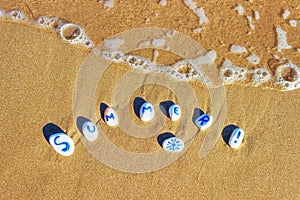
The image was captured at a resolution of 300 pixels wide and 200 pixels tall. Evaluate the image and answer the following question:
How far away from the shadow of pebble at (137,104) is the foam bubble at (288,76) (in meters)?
1.45

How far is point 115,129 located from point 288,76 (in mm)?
1919

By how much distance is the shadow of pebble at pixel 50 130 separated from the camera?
3.21m

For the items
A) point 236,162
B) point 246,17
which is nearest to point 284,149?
point 236,162

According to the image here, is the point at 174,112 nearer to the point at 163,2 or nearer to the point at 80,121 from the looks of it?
the point at 80,121

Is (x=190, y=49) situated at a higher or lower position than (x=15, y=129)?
lower

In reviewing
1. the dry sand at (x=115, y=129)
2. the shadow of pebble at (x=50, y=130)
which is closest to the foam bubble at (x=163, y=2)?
the dry sand at (x=115, y=129)

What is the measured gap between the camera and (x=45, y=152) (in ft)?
10.3

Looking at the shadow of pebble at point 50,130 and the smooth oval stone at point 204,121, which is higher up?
the shadow of pebble at point 50,130

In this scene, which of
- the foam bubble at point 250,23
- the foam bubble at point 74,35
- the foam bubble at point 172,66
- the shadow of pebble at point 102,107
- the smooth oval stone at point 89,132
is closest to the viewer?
the smooth oval stone at point 89,132

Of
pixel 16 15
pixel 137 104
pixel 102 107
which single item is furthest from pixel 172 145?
pixel 16 15

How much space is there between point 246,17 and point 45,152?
2689 mm

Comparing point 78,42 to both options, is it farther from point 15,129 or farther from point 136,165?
point 136,165

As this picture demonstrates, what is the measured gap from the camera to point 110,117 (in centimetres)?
325

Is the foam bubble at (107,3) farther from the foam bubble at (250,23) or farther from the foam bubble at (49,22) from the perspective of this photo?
the foam bubble at (250,23)
